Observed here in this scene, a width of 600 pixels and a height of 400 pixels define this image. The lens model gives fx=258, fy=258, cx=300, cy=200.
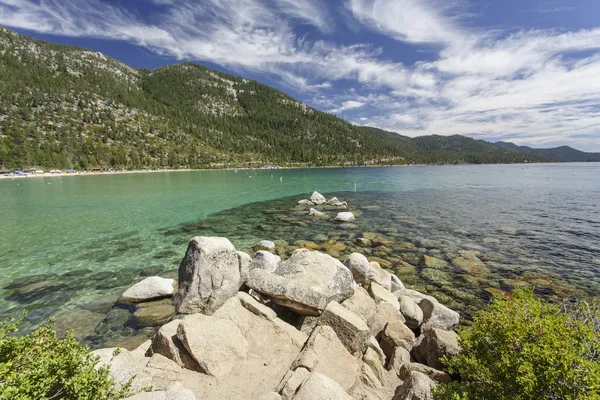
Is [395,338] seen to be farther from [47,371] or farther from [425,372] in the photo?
[47,371]

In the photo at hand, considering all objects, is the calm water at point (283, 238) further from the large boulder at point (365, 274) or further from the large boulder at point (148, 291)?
the large boulder at point (365, 274)

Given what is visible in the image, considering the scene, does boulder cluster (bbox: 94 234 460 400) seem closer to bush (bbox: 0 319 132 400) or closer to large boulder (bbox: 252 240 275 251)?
bush (bbox: 0 319 132 400)

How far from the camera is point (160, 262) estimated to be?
18.1m

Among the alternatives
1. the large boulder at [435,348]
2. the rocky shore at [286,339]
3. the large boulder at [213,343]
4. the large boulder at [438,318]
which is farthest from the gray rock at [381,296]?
the large boulder at [213,343]

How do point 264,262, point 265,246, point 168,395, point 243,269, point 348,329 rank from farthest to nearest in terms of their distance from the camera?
point 265,246 → point 264,262 → point 243,269 → point 348,329 → point 168,395

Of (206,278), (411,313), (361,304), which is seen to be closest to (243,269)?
(206,278)

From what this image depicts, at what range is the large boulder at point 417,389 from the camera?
5.95m

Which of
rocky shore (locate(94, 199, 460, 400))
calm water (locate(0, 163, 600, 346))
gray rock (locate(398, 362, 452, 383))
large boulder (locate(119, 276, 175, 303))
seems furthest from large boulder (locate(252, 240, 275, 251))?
gray rock (locate(398, 362, 452, 383))

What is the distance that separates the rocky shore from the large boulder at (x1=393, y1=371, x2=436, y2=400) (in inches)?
0.9

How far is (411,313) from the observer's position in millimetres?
10422

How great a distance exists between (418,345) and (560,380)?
5.09 m

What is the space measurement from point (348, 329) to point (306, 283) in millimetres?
2153

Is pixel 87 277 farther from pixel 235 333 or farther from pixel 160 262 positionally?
pixel 235 333

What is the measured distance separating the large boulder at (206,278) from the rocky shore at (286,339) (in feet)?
0.13
